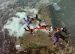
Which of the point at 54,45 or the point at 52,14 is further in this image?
the point at 52,14

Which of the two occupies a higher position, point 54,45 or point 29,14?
point 29,14

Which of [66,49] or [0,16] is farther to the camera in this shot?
[0,16]

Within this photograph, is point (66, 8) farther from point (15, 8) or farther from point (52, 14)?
point (15, 8)

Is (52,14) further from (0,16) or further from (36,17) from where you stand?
(0,16)

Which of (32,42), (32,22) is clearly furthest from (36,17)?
(32,42)

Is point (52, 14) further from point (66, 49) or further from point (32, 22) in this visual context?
point (66, 49)

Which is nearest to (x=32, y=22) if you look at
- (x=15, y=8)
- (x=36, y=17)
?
(x=36, y=17)

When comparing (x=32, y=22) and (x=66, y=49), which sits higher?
(x=32, y=22)
